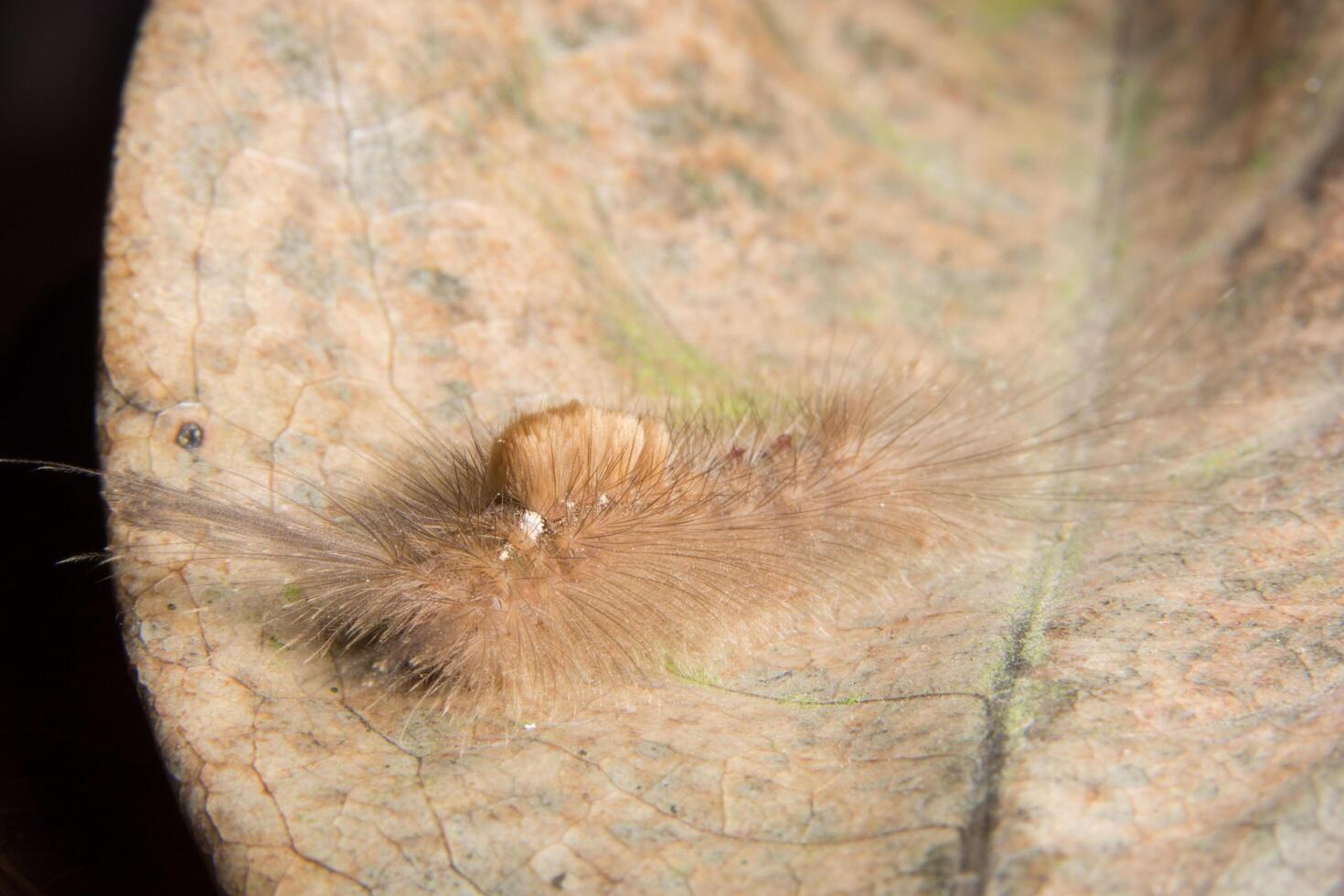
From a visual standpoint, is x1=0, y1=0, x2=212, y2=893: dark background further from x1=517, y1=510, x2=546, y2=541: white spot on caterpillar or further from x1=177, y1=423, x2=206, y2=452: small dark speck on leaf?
x1=517, y1=510, x2=546, y2=541: white spot on caterpillar

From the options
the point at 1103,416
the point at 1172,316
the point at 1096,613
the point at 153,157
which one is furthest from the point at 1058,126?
the point at 153,157

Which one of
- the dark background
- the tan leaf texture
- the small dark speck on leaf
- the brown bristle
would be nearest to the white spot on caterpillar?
the brown bristle

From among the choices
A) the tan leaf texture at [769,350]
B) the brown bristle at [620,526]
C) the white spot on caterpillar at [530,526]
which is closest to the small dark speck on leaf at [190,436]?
the tan leaf texture at [769,350]

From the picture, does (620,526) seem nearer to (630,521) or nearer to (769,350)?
(630,521)

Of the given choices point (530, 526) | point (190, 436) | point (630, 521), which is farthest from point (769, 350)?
point (190, 436)

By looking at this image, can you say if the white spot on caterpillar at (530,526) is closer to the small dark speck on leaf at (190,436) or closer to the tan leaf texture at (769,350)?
the tan leaf texture at (769,350)

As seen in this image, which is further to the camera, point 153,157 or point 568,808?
point 153,157

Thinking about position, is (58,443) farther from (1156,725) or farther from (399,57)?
(1156,725)
